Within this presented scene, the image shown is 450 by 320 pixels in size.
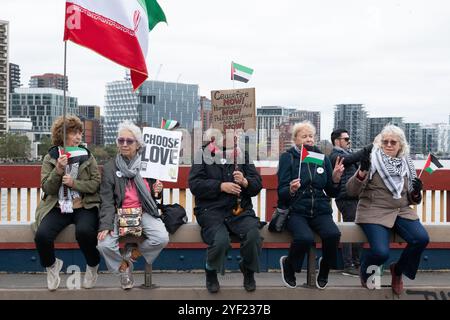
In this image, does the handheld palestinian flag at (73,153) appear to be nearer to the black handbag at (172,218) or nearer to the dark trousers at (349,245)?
the black handbag at (172,218)

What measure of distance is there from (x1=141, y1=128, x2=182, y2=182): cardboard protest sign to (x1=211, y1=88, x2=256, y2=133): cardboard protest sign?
0.80 meters

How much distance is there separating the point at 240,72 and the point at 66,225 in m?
2.37

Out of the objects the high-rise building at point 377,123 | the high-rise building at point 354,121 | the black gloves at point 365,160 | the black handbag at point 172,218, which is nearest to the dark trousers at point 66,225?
the black handbag at point 172,218

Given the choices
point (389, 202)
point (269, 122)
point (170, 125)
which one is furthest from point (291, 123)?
point (389, 202)

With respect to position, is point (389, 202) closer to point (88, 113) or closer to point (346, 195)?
point (346, 195)

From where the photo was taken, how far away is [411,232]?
5.98 meters

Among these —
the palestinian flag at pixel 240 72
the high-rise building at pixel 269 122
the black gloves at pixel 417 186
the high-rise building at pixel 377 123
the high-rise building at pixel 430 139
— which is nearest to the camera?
the black gloves at pixel 417 186

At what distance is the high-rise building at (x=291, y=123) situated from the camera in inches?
271

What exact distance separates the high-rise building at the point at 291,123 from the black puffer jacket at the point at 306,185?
1.14 feet

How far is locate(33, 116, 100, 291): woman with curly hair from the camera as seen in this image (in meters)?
5.75

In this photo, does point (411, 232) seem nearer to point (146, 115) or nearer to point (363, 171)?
point (363, 171)

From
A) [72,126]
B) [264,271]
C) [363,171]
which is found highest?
[72,126]
